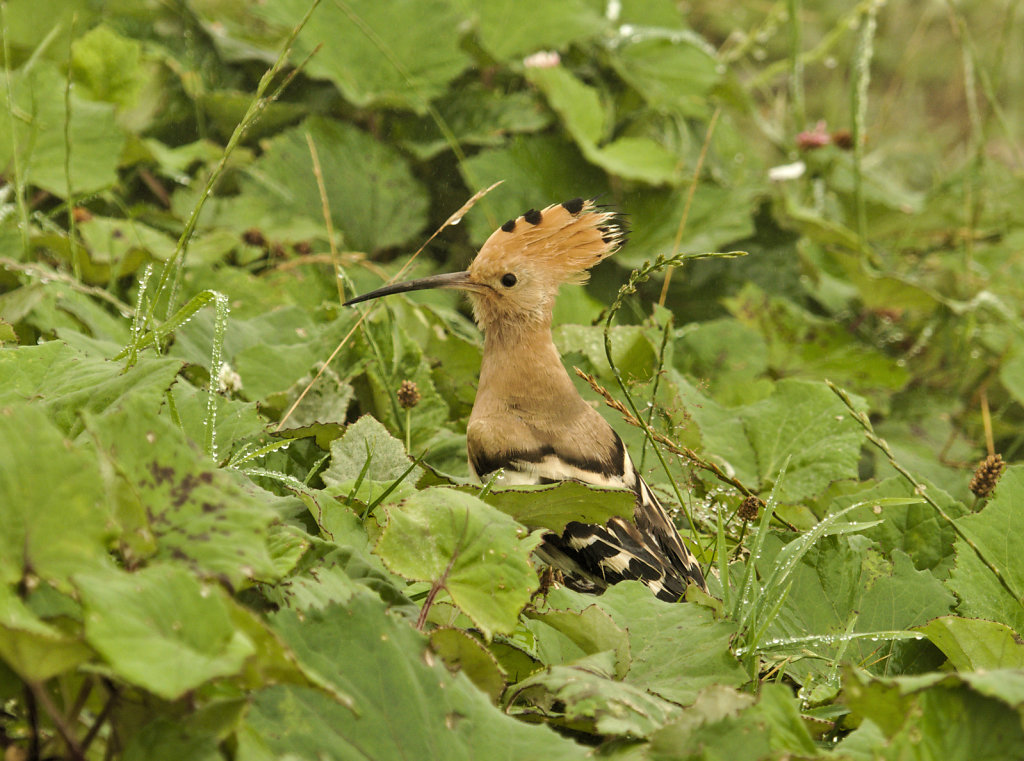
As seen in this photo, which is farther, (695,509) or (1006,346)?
(1006,346)

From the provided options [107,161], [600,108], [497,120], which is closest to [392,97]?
[497,120]

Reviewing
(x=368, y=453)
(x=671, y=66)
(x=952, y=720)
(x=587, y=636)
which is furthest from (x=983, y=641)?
(x=671, y=66)

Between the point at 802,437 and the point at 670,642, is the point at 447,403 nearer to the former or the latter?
the point at 802,437

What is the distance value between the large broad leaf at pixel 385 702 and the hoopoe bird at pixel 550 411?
0.90 m

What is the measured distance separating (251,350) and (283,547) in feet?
3.24

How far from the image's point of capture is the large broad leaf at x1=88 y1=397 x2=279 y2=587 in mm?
944

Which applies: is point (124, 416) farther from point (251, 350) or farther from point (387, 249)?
point (387, 249)

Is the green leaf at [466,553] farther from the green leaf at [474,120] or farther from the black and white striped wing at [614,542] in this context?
the green leaf at [474,120]

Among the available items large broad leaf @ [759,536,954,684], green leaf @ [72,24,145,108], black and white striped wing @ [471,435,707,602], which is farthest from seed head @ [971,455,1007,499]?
green leaf @ [72,24,145,108]

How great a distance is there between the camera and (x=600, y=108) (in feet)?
11.4

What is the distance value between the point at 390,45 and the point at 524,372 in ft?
5.37

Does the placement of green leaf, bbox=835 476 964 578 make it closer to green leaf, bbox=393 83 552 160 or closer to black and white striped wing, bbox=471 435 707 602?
black and white striped wing, bbox=471 435 707 602

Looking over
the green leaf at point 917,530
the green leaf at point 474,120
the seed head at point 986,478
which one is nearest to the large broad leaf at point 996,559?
the green leaf at point 917,530

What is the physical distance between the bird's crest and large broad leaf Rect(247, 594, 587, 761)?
1.39 m
